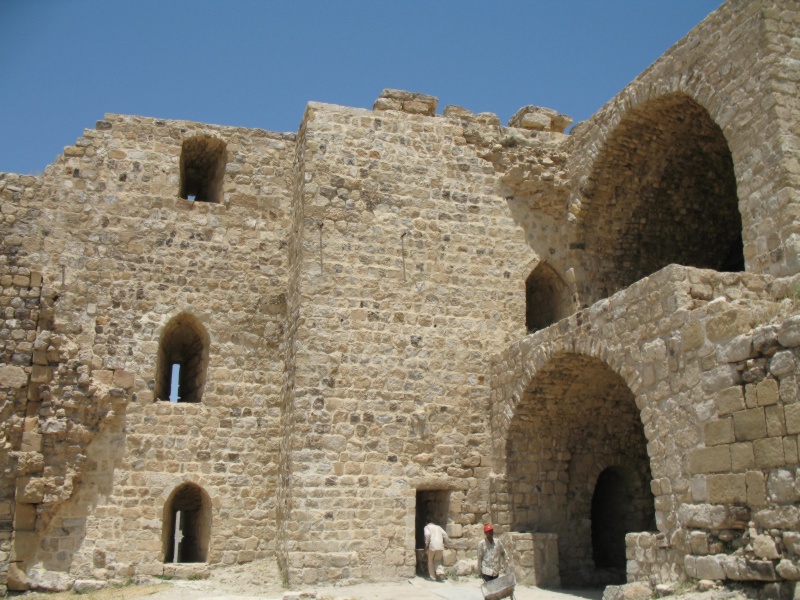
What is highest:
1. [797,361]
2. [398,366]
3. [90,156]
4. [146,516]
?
[90,156]

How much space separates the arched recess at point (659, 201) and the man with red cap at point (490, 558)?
4.87 m

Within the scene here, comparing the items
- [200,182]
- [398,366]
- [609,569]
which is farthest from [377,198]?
[609,569]

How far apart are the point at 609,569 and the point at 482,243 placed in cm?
507

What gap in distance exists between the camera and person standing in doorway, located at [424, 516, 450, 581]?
431 inches

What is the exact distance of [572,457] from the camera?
1191cm

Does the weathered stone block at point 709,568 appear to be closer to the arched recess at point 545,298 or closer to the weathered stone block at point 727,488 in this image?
the weathered stone block at point 727,488

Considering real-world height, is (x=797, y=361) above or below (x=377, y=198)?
below

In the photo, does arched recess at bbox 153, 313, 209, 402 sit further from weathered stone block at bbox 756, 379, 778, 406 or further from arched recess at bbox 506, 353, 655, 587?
weathered stone block at bbox 756, 379, 778, 406

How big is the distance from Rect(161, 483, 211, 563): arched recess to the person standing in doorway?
116 inches

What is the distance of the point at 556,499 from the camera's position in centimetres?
1174

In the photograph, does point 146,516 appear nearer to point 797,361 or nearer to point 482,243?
point 482,243

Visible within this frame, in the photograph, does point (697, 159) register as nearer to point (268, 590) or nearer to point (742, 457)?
point (742, 457)

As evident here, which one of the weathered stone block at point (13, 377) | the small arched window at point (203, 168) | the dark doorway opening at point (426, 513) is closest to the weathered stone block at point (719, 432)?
the dark doorway opening at point (426, 513)

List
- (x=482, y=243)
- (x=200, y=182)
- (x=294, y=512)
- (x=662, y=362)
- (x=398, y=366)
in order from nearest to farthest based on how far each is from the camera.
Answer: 1. (x=662, y=362)
2. (x=294, y=512)
3. (x=398, y=366)
4. (x=482, y=243)
5. (x=200, y=182)
